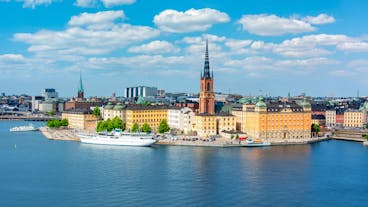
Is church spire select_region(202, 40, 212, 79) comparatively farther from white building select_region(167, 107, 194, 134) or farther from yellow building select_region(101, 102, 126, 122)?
yellow building select_region(101, 102, 126, 122)

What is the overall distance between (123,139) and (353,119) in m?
32.6

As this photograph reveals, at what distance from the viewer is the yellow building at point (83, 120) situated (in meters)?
61.8

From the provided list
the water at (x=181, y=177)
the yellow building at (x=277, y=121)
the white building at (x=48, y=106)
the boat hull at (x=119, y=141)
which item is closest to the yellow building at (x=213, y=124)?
the yellow building at (x=277, y=121)

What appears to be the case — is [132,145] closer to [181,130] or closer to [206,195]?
[181,130]

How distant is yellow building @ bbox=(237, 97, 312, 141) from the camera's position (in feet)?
156

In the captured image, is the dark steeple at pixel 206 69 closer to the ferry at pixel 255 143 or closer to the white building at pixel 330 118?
the ferry at pixel 255 143

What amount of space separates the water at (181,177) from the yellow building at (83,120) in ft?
70.1

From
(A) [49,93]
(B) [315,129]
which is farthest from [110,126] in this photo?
(A) [49,93]

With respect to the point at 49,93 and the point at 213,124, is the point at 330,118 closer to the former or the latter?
the point at 213,124

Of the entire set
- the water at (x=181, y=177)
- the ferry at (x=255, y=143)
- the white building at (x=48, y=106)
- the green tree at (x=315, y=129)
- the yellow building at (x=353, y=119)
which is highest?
the white building at (x=48, y=106)

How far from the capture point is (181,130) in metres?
54.0

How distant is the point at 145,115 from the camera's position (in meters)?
57.5

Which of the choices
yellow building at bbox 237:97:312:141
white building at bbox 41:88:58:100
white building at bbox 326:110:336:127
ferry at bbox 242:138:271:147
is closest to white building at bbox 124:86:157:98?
white building at bbox 41:88:58:100

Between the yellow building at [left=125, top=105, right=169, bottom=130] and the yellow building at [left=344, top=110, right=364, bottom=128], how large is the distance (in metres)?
22.9
